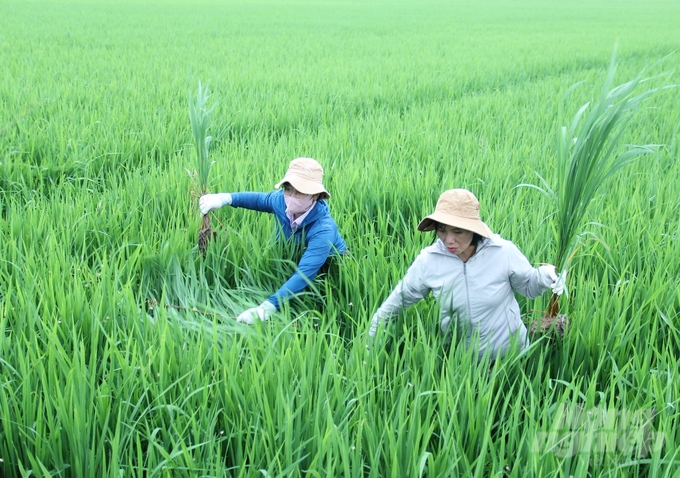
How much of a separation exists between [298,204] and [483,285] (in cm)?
84

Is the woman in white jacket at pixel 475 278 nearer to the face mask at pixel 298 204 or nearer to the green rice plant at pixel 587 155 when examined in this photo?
the green rice plant at pixel 587 155

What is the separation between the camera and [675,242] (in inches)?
89.7

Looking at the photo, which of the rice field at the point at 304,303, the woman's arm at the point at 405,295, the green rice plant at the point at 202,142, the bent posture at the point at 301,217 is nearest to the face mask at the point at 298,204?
the bent posture at the point at 301,217

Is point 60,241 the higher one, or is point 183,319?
point 60,241

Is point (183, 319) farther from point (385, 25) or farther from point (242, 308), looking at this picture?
point (385, 25)

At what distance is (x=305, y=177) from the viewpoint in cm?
218

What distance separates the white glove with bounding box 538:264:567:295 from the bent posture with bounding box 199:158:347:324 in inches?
30.3

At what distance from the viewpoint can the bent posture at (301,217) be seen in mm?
2098

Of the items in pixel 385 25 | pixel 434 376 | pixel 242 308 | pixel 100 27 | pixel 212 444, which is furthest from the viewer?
pixel 385 25

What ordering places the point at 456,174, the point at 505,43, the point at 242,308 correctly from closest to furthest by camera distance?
the point at 242,308 < the point at 456,174 < the point at 505,43

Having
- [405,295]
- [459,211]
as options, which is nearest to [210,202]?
[405,295]

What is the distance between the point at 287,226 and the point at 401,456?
1.34m

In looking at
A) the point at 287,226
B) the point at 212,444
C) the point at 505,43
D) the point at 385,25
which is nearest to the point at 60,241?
the point at 287,226

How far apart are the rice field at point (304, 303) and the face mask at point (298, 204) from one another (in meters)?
0.23
